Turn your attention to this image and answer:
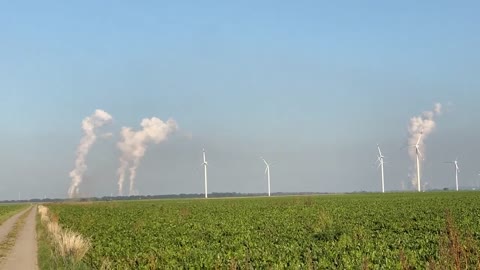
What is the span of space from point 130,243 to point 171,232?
6217 millimetres

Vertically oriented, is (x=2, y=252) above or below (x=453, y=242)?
below

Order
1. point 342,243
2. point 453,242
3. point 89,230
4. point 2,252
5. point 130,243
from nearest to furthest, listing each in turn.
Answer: point 453,242 < point 342,243 < point 130,243 < point 2,252 < point 89,230

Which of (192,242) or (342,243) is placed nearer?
(342,243)

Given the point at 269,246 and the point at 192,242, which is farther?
the point at 192,242

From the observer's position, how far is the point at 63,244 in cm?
2403

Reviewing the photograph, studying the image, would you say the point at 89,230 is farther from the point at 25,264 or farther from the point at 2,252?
the point at 25,264

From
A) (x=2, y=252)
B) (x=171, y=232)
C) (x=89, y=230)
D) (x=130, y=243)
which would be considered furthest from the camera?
(x=89, y=230)

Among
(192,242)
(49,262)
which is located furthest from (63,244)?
(192,242)

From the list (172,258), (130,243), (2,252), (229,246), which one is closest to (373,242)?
(229,246)

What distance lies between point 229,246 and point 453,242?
15.4 meters

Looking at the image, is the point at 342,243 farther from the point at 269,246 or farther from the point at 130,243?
the point at 130,243

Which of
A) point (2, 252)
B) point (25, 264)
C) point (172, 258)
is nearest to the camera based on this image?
point (172, 258)

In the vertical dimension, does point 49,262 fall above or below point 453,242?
below

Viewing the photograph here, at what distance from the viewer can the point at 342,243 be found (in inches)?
890
